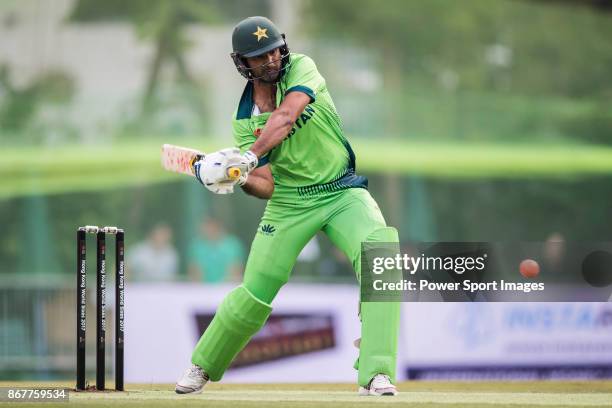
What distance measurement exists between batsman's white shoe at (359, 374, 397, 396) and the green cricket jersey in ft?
3.60

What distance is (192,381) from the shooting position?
7070 millimetres

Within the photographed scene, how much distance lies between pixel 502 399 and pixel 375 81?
9899 millimetres

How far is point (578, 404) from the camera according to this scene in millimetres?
6086

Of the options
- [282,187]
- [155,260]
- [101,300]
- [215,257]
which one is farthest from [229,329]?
[155,260]

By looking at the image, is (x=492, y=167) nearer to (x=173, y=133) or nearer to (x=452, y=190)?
(x=452, y=190)

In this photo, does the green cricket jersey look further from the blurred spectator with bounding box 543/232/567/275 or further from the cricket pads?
the blurred spectator with bounding box 543/232/567/275

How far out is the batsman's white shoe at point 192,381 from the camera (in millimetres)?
7027

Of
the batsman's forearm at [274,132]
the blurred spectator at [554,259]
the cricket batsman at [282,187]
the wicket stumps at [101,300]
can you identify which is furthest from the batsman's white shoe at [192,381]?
the blurred spectator at [554,259]

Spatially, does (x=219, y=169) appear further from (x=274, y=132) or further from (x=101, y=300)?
(x=101, y=300)

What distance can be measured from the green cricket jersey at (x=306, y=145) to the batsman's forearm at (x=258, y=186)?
6cm

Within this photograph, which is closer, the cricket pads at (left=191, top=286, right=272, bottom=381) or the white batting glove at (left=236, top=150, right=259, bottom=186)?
the white batting glove at (left=236, top=150, right=259, bottom=186)

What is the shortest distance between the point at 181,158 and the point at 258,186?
0.46 meters

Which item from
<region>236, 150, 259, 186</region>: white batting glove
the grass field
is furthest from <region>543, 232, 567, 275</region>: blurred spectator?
<region>236, 150, 259, 186</region>: white batting glove

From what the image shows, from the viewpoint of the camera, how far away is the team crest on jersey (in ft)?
23.1
